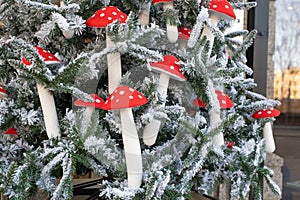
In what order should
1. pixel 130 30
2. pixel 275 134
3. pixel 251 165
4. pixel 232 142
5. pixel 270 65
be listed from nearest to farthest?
pixel 130 30 < pixel 251 165 < pixel 232 142 < pixel 270 65 < pixel 275 134

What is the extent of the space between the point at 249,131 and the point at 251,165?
18 cm

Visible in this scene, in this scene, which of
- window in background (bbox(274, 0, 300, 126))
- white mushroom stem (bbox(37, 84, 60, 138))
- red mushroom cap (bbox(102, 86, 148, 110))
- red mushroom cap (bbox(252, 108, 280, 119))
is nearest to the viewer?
red mushroom cap (bbox(102, 86, 148, 110))

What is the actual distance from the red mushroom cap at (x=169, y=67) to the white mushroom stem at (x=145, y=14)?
124 mm

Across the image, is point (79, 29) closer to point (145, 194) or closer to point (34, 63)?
point (34, 63)

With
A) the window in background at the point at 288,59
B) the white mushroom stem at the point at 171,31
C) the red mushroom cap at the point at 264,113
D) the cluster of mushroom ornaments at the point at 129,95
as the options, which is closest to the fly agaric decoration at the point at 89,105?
the cluster of mushroom ornaments at the point at 129,95

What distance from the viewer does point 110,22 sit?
2.27 ft

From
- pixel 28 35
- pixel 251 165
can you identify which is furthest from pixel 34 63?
pixel 251 165

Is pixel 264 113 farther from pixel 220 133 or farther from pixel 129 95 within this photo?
pixel 129 95

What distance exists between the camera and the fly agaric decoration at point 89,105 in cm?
69

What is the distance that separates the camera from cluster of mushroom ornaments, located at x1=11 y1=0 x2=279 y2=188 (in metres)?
0.64

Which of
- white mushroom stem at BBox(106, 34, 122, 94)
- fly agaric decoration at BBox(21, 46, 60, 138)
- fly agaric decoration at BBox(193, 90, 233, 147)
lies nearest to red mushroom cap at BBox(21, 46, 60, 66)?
fly agaric decoration at BBox(21, 46, 60, 138)

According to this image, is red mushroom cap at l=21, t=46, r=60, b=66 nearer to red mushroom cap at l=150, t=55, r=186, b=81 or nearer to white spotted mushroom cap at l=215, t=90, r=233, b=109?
red mushroom cap at l=150, t=55, r=186, b=81

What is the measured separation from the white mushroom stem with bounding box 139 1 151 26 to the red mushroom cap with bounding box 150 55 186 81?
12 centimetres

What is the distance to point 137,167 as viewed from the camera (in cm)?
69
